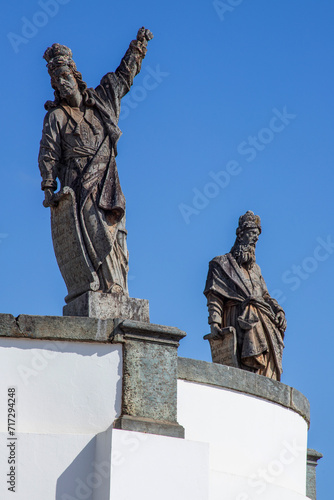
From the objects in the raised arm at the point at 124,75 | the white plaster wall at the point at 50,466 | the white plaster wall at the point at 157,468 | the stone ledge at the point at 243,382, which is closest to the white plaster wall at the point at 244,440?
the stone ledge at the point at 243,382

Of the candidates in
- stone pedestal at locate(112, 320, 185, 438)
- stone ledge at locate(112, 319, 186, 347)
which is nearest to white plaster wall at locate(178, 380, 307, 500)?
stone pedestal at locate(112, 320, 185, 438)

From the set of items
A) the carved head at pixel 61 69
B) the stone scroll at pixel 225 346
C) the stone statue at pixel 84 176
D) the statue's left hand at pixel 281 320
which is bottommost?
the stone scroll at pixel 225 346

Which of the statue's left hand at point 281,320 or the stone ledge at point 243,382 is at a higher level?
the statue's left hand at point 281,320

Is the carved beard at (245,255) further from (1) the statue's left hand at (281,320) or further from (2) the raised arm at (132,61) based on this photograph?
(2) the raised arm at (132,61)

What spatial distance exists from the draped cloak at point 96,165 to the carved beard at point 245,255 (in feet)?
8.87

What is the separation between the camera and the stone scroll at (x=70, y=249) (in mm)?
12539

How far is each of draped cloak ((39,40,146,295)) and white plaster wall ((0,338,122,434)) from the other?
1.13m

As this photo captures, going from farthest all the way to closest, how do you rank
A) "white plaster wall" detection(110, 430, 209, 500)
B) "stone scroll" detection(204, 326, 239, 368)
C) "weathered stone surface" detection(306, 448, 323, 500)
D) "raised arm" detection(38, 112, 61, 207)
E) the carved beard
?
"weathered stone surface" detection(306, 448, 323, 500)
the carved beard
"stone scroll" detection(204, 326, 239, 368)
"raised arm" detection(38, 112, 61, 207)
"white plaster wall" detection(110, 430, 209, 500)

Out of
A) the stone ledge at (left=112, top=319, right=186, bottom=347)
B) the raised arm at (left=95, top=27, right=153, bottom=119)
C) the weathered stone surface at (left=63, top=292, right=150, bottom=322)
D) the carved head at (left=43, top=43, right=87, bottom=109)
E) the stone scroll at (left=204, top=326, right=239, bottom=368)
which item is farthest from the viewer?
the stone scroll at (left=204, top=326, right=239, bottom=368)

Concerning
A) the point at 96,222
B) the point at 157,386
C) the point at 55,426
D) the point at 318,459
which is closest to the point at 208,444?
the point at 157,386

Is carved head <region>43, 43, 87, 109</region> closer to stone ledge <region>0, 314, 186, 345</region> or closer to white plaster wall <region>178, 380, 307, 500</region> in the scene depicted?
stone ledge <region>0, 314, 186, 345</region>

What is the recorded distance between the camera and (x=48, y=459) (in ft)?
36.7

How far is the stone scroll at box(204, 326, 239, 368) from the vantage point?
47.3 ft

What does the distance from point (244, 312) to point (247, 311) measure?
0.04 metres
